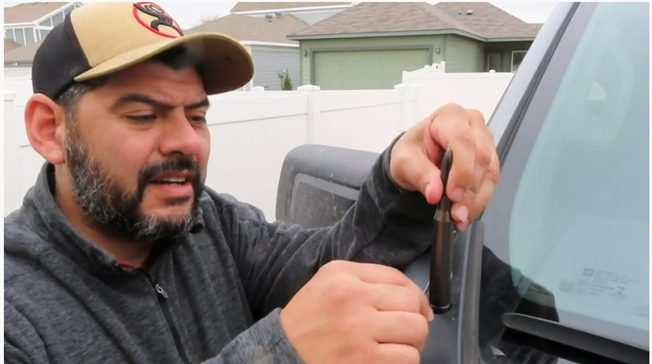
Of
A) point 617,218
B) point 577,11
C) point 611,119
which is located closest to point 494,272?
point 617,218

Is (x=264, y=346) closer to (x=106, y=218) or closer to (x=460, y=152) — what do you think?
(x=460, y=152)

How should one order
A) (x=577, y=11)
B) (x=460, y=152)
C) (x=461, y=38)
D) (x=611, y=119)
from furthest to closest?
(x=461, y=38) < (x=577, y=11) < (x=611, y=119) < (x=460, y=152)

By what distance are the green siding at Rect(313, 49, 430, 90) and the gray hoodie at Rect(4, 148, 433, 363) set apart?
1533 cm

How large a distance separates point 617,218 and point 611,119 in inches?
9.8

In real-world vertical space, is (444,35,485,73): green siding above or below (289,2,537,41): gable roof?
below

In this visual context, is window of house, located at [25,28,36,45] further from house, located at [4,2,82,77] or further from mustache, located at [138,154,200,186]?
mustache, located at [138,154,200,186]

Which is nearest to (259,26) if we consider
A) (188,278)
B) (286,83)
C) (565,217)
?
(286,83)

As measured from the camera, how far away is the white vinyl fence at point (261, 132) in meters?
3.12

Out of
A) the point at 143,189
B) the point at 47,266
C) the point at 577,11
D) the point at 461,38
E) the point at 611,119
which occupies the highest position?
the point at 577,11

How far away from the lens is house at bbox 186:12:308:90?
73.0 ft

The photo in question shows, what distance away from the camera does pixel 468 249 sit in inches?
48.2

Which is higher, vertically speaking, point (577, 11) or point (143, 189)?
point (577, 11)

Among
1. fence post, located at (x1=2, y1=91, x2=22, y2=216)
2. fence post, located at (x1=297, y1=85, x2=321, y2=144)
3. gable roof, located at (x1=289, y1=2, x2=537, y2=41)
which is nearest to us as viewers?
fence post, located at (x1=2, y1=91, x2=22, y2=216)

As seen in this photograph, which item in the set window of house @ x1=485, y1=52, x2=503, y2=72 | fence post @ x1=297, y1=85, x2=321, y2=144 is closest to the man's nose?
fence post @ x1=297, y1=85, x2=321, y2=144
